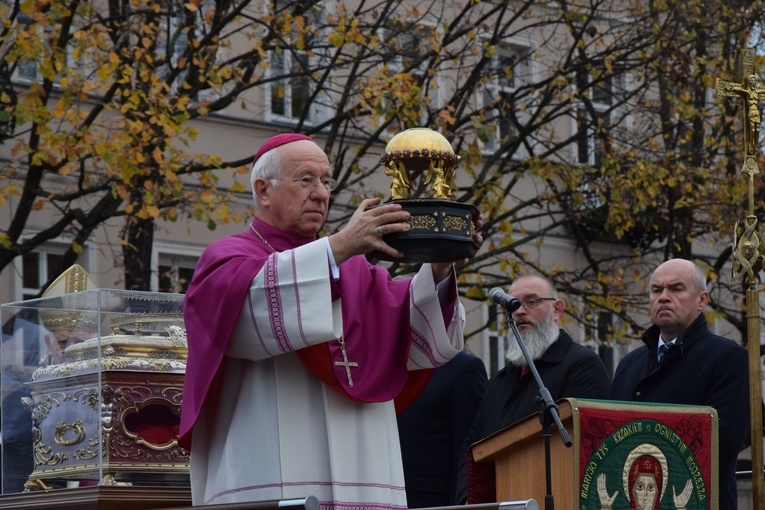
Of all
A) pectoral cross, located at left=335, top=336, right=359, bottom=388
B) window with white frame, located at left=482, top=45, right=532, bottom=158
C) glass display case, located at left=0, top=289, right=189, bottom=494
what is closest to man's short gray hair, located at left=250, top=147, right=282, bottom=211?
pectoral cross, located at left=335, top=336, right=359, bottom=388

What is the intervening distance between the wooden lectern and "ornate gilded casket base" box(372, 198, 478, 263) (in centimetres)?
122

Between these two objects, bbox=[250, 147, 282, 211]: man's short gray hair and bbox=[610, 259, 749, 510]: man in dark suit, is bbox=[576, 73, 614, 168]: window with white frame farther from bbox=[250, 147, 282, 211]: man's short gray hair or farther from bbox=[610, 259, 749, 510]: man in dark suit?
bbox=[250, 147, 282, 211]: man's short gray hair

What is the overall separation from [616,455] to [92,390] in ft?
7.17

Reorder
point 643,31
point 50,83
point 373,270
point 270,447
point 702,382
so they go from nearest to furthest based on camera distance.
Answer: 1. point 270,447
2. point 373,270
3. point 702,382
4. point 50,83
5. point 643,31

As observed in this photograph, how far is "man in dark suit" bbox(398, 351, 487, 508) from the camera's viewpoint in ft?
25.7

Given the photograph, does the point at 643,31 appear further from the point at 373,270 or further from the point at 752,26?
the point at 373,270

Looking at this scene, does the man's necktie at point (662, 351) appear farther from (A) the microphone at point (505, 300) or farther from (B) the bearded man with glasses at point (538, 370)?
(A) the microphone at point (505, 300)

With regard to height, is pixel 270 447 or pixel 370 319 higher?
pixel 370 319

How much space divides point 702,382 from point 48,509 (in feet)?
9.95

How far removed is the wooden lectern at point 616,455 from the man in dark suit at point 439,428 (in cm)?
137

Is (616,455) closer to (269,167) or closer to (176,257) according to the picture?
(269,167)

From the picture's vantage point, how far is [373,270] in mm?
5637

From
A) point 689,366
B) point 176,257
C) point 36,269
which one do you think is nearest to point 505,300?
point 689,366

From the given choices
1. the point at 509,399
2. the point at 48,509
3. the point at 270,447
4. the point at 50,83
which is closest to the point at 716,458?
the point at 509,399
